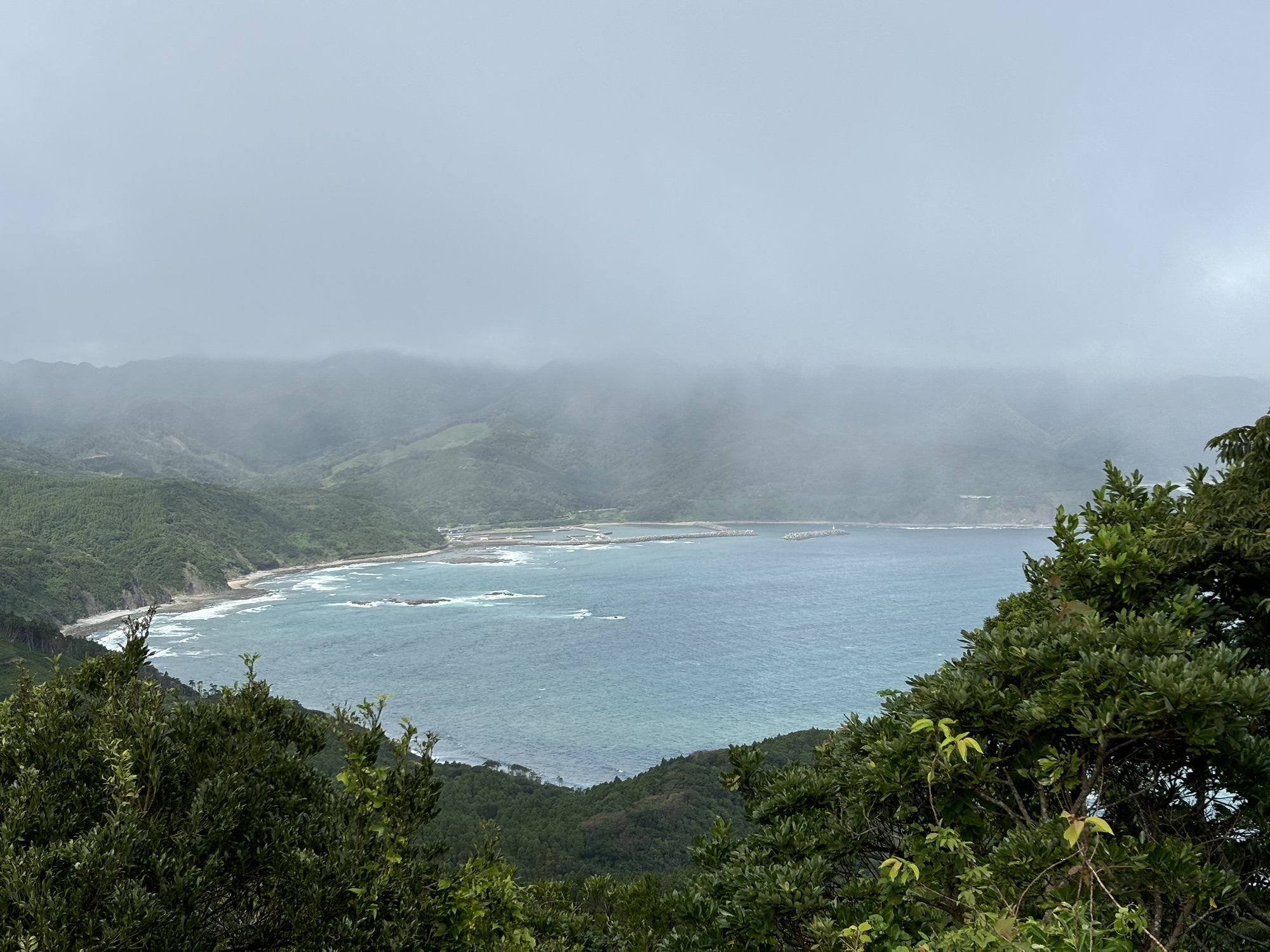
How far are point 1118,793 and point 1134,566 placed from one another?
197 centimetres

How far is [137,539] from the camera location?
5359 inches

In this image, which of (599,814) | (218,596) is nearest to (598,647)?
(599,814)

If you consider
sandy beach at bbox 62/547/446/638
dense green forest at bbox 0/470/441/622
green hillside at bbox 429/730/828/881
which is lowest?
green hillside at bbox 429/730/828/881

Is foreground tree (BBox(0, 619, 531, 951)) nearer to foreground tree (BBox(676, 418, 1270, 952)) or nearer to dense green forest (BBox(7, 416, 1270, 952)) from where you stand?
dense green forest (BBox(7, 416, 1270, 952))

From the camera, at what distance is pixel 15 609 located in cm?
9712

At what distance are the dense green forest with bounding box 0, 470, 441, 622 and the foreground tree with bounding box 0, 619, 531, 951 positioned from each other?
11962 cm

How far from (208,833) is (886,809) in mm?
5411

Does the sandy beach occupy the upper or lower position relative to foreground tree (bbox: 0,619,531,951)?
lower

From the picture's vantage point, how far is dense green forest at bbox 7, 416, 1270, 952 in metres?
4.34

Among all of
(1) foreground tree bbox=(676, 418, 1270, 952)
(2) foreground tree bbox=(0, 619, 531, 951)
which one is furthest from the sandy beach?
(1) foreground tree bbox=(676, 418, 1270, 952)

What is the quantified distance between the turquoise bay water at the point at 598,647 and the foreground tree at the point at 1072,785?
57.5 metres

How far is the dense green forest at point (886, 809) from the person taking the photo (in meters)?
4.34

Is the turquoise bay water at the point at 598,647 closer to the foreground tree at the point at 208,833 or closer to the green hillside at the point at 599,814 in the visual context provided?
the green hillside at the point at 599,814

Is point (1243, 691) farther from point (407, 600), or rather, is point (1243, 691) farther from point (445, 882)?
point (407, 600)
